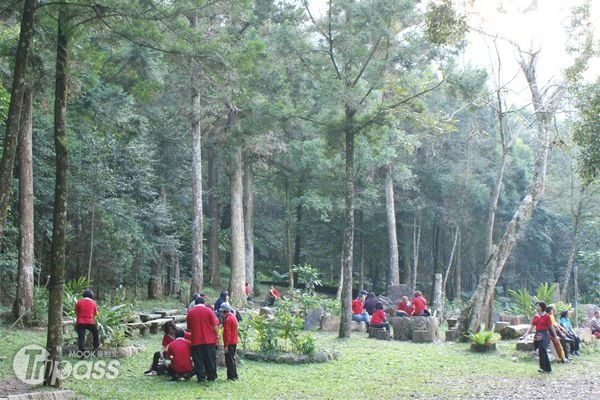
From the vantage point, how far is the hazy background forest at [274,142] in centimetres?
1105

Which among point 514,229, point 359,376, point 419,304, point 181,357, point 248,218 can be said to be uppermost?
point 248,218

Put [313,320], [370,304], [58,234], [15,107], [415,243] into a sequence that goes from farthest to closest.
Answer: [415,243] → [370,304] → [313,320] → [58,234] → [15,107]

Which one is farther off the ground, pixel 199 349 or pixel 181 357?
pixel 199 349

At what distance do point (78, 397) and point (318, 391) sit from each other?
365 cm

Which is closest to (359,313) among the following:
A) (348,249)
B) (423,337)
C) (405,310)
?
(405,310)

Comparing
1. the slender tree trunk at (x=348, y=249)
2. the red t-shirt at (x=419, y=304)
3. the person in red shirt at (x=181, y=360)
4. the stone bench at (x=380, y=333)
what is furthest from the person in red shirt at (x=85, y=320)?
the red t-shirt at (x=419, y=304)

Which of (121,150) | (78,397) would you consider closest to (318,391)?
(78,397)

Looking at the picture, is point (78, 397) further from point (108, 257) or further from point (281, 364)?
point (108, 257)

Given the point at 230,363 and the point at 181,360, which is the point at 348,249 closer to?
the point at 230,363

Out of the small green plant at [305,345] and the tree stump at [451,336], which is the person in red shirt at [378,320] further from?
the small green plant at [305,345]

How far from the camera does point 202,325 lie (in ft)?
33.2


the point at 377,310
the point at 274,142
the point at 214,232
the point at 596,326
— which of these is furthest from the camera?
the point at 214,232

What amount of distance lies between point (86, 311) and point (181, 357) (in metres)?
2.48

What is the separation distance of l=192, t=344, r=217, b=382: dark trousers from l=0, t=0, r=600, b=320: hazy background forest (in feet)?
12.6
